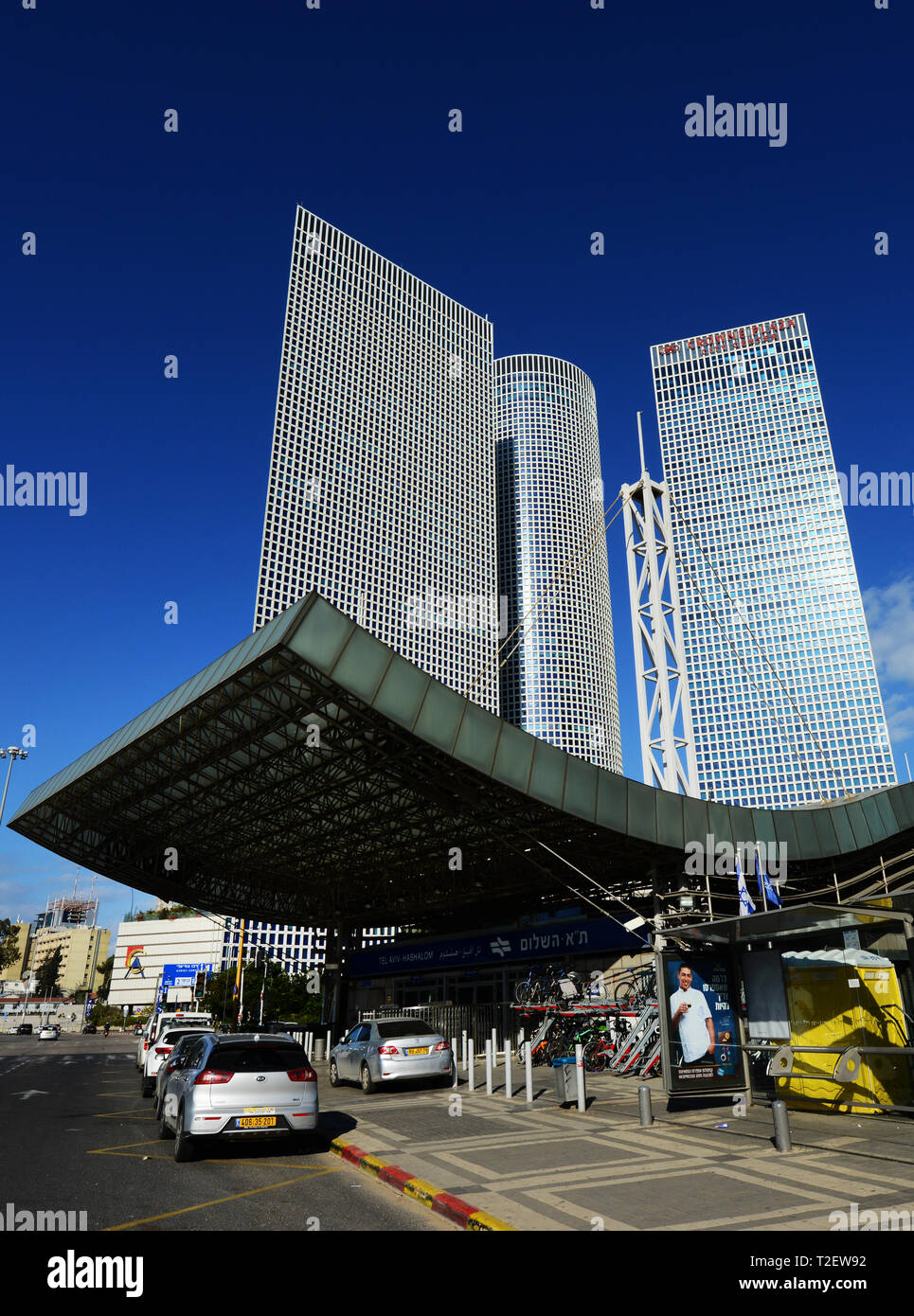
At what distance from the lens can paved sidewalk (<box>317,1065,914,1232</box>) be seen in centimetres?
660

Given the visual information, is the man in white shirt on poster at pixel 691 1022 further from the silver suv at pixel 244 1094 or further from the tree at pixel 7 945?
the tree at pixel 7 945

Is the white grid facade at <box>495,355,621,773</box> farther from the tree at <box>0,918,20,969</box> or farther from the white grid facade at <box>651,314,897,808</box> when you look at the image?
the tree at <box>0,918,20,969</box>

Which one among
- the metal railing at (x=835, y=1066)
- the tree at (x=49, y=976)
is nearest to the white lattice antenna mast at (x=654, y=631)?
the metal railing at (x=835, y=1066)

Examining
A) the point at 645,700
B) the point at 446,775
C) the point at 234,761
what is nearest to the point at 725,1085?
the point at 446,775

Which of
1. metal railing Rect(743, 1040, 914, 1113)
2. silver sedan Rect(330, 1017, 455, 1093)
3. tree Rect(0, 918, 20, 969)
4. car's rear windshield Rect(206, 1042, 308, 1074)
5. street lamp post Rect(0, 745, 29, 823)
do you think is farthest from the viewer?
tree Rect(0, 918, 20, 969)

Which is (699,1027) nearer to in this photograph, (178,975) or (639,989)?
(639,989)

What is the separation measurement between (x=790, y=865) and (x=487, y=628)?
126892mm

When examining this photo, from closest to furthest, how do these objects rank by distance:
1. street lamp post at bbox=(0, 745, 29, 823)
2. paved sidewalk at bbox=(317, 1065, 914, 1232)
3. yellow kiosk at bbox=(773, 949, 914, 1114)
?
paved sidewalk at bbox=(317, 1065, 914, 1232) < yellow kiosk at bbox=(773, 949, 914, 1114) < street lamp post at bbox=(0, 745, 29, 823)

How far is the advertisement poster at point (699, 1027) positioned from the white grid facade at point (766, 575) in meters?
122

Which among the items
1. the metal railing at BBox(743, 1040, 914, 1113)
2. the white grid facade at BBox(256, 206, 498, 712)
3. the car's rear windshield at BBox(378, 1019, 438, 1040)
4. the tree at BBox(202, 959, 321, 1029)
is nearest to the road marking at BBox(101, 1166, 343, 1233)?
the metal railing at BBox(743, 1040, 914, 1113)

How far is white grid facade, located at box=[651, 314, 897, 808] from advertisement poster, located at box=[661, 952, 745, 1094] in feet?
399

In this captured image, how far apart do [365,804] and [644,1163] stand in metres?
21.8

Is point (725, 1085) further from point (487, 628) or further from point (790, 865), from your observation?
point (487, 628)
